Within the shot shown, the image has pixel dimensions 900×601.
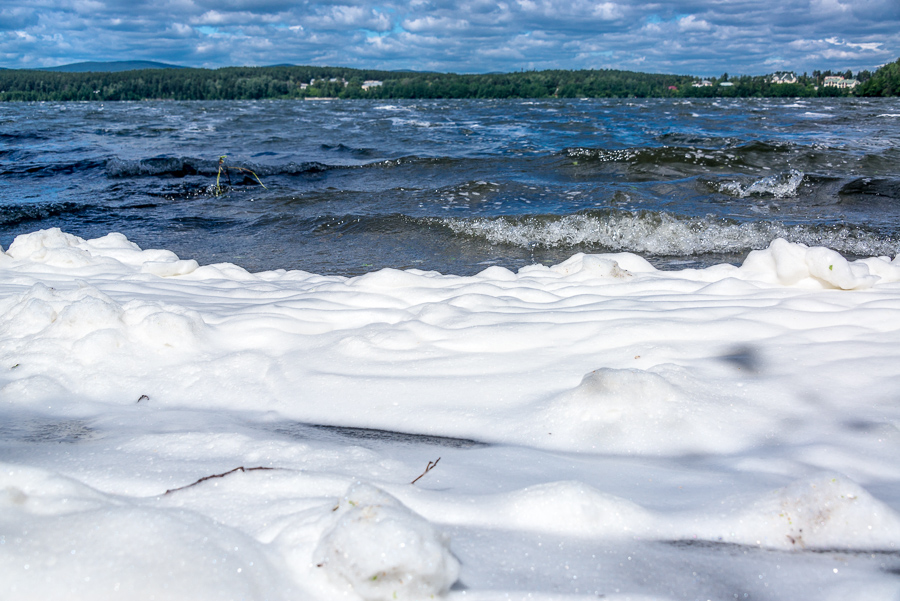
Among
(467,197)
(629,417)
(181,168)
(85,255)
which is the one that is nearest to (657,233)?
(467,197)

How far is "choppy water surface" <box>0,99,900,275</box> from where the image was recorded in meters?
6.37

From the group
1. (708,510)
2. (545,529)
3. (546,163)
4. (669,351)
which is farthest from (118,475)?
(546,163)

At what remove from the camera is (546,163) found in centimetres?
1180

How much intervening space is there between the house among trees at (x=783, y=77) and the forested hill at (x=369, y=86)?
3.88ft

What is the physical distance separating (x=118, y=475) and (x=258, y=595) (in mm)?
754

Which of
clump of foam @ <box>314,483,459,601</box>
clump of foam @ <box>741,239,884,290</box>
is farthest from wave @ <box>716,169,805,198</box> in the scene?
clump of foam @ <box>314,483,459,601</box>

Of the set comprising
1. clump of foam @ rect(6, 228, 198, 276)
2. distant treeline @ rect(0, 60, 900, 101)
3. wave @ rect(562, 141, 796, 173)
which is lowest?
clump of foam @ rect(6, 228, 198, 276)

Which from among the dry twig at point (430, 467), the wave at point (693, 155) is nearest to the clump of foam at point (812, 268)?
the dry twig at point (430, 467)

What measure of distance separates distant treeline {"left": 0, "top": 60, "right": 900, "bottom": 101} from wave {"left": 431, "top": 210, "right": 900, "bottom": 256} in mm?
71035

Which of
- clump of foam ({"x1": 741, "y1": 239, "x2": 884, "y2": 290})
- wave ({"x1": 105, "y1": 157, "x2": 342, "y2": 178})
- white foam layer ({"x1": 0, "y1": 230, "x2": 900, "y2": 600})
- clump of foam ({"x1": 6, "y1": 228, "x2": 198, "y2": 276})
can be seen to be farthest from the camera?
wave ({"x1": 105, "y1": 157, "x2": 342, "y2": 178})

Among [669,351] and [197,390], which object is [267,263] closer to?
[197,390]

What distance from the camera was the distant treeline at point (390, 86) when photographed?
78.0m

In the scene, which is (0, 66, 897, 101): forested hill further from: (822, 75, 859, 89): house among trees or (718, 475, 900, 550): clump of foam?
(718, 475, 900, 550): clump of foam

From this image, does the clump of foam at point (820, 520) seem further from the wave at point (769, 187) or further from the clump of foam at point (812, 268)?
the wave at point (769, 187)
